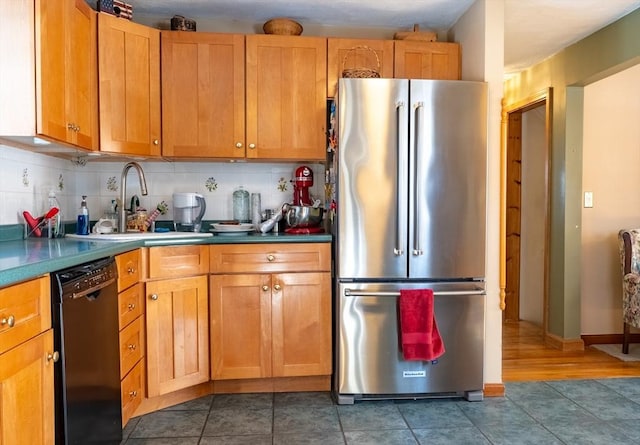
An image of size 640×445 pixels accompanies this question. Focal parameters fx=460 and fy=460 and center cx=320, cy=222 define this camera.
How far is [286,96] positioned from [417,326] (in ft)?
4.91

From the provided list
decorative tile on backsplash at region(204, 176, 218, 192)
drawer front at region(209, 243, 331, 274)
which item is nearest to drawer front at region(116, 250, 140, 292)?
drawer front at region(209, 243, 331, 274)

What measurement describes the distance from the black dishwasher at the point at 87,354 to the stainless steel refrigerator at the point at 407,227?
1.11 m

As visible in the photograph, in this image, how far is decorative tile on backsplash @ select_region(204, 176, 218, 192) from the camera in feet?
9.84

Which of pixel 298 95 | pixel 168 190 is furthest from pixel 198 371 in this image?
pixel 298 95

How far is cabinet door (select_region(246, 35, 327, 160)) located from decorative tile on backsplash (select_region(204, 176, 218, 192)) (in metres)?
0.42

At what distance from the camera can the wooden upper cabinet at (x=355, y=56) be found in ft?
8.97

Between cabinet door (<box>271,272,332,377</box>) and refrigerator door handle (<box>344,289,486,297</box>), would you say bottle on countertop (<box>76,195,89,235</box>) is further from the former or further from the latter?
refrigerator door handle (<box>344,289,486,297</box>)

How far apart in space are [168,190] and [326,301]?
49.9 inches

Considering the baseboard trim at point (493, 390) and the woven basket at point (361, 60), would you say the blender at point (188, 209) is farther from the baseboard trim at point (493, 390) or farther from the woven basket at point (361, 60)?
the baseboard trim at point (493, 390)

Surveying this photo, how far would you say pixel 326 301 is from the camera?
253cm

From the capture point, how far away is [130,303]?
2100mm

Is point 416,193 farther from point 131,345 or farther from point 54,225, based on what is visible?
point 54,225

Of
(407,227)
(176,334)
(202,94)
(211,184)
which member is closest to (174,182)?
(211,184)

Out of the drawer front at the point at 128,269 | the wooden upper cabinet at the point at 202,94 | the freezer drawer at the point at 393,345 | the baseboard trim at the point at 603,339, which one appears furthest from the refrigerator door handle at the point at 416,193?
the baseboard trim at the point at 603,339
